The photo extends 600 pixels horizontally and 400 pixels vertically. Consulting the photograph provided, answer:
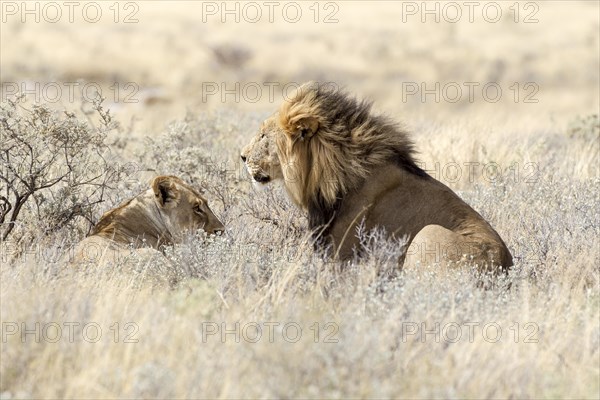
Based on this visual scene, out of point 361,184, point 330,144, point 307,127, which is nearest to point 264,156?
point 307,127

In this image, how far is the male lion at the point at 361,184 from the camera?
6543 millimetres

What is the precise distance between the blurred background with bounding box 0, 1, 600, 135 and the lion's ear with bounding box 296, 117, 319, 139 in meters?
13.8

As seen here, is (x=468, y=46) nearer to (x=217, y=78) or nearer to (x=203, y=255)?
(x=217, y=78)

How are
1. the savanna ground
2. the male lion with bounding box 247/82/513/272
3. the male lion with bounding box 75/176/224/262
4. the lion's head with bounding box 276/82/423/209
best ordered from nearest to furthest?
the savanna ground
the male lion with bounding box 247/82/513/272
the lion's head with bounding box 276/82/423/209
the male lion with bounding box 75/176/224/262

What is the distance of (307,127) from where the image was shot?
22.4 feet

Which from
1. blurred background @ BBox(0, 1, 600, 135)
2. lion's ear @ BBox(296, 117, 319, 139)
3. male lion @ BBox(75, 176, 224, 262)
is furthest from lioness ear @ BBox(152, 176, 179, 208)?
blurred background @ BBox(0, 1, 600, 135)

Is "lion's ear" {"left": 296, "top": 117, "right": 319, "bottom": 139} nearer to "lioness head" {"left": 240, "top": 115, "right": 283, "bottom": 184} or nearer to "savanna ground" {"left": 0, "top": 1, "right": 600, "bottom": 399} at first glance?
"lioness head" {"left": 240, "top": 115, "right": 283, "bottom": 184}

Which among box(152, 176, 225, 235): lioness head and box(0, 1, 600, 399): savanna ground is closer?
box(0, 1, 600, 399): savanna ground

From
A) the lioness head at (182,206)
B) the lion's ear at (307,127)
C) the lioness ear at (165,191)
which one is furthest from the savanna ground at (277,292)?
the lion's ear at (307,127)

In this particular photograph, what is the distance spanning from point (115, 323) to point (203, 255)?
1.77 m

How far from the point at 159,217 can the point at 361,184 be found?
181 centimetres

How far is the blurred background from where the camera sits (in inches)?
1128

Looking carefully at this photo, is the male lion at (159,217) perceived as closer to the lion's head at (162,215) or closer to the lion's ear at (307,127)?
the lion's head at (162,215)

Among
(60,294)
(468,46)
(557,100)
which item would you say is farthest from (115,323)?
(468,46)
